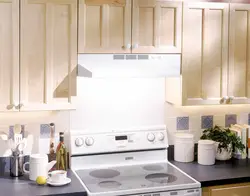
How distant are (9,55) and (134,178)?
1.18m

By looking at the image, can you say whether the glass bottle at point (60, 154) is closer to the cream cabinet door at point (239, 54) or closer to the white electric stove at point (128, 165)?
the white electric stove at point (128, 165)

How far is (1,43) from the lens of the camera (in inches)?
122

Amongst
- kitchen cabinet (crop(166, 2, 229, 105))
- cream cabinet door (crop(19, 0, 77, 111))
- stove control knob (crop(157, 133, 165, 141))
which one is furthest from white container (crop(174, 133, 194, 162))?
cream cabinet door (crop(19, 0, 77, 111))

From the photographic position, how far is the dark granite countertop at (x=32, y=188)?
2.98 meters

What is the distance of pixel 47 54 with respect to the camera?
320cm

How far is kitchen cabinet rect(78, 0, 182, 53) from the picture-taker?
3287 mm

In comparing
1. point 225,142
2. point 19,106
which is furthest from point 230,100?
point 19,106

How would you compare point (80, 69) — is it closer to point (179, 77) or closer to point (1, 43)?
point (1, 43)

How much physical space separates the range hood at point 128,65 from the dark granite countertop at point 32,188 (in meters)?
0.73

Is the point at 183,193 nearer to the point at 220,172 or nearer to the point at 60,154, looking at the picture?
the point at 220,172

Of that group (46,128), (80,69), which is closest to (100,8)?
(80,69)

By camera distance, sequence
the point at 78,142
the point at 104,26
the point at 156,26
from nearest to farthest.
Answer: the point at 104,26 → the point at 156,26 → the point at 78,142

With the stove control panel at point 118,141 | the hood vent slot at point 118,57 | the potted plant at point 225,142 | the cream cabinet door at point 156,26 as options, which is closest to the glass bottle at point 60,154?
the stove control panel at point 118,141

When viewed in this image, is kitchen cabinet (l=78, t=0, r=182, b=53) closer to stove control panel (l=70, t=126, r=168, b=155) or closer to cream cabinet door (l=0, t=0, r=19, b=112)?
cream cabinet door (l=0, t=0, r=19, b=112)
